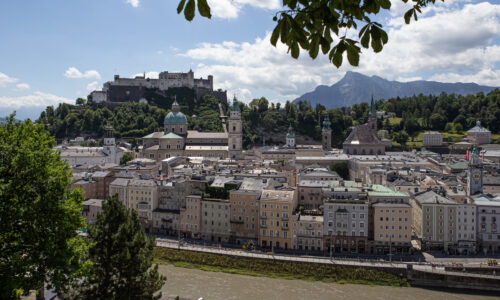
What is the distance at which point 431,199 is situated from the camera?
34.5m

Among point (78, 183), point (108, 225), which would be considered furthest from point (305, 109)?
point (108, 225)

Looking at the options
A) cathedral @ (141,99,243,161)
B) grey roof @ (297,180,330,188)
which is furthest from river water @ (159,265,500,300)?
cathedral @ (141,99,243,161)

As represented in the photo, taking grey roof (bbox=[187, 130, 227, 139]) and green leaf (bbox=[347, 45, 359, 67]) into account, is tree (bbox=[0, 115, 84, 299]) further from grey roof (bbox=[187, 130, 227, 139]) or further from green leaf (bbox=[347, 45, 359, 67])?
grey roof (bbox=[187, 130, 227, 139])

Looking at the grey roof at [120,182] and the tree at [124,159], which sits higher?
the tree at [124,159]

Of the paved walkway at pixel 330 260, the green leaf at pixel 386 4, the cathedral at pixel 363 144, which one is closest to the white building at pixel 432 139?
the cathedral at pixel 363 144

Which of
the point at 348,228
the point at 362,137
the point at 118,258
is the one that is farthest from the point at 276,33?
the point at 362,137

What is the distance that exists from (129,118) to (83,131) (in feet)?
29.9

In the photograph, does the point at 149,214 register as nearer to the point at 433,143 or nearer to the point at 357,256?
the point at 357,256

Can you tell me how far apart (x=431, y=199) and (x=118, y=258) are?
2677cm

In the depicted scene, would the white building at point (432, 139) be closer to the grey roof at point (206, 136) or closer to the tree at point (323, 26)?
the grey roof at point (206, 136)

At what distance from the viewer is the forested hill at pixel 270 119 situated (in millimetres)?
82938

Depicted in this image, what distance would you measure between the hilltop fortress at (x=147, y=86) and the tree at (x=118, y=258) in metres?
78.3

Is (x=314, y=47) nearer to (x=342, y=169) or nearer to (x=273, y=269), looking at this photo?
(x=273, y=269)

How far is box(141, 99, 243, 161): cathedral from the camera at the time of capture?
218 feet
